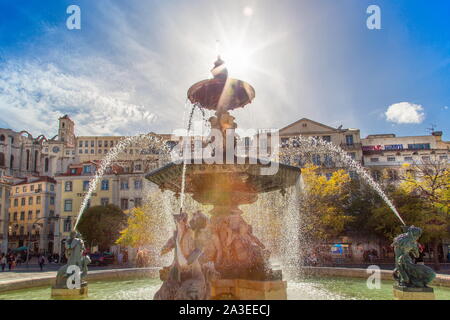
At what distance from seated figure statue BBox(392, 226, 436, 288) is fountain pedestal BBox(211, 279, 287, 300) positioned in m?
2.73

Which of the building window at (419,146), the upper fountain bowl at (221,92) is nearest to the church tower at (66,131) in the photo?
the building window at (419,146)

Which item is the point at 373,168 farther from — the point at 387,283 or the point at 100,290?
the point at 100,290

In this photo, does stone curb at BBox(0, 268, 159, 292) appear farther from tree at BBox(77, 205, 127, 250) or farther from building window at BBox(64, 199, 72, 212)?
building window at BBox(64, 199, 72, 212)

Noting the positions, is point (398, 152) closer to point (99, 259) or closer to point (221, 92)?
point (99, 259)

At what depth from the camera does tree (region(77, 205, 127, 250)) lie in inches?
1540

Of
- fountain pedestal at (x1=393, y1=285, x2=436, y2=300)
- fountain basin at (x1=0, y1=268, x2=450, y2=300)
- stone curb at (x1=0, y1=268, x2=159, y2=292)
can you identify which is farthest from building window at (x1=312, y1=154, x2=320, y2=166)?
fountain pedestal at (x1=393, y1=285, x2=436, y2=300)

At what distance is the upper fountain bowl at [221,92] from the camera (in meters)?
10.4

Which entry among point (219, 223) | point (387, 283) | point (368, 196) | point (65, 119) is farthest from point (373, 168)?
point (65, 119)

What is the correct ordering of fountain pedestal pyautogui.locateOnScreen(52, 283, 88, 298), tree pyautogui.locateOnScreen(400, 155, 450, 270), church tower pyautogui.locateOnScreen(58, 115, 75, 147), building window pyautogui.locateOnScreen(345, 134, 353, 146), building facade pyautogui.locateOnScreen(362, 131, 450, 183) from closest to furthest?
fountain pedestal pyautogui.locateOnScreen(52, 283, 88, 298)
tree pyautogui.locateOnScreen(400, 155, 450, 270)
building facade pyautogui.locateOnScreen(362, 131, 450, 183)
building window pyautogui.locateOnScreen(345, 134, 353, 146)
church tower pyautogui.locateOnScreen(58, 115, 75, 147)

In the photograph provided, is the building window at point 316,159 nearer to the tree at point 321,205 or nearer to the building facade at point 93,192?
the tree at point 321,205

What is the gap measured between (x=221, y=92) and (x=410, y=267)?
6748 millimetres

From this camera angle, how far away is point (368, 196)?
3700cm
